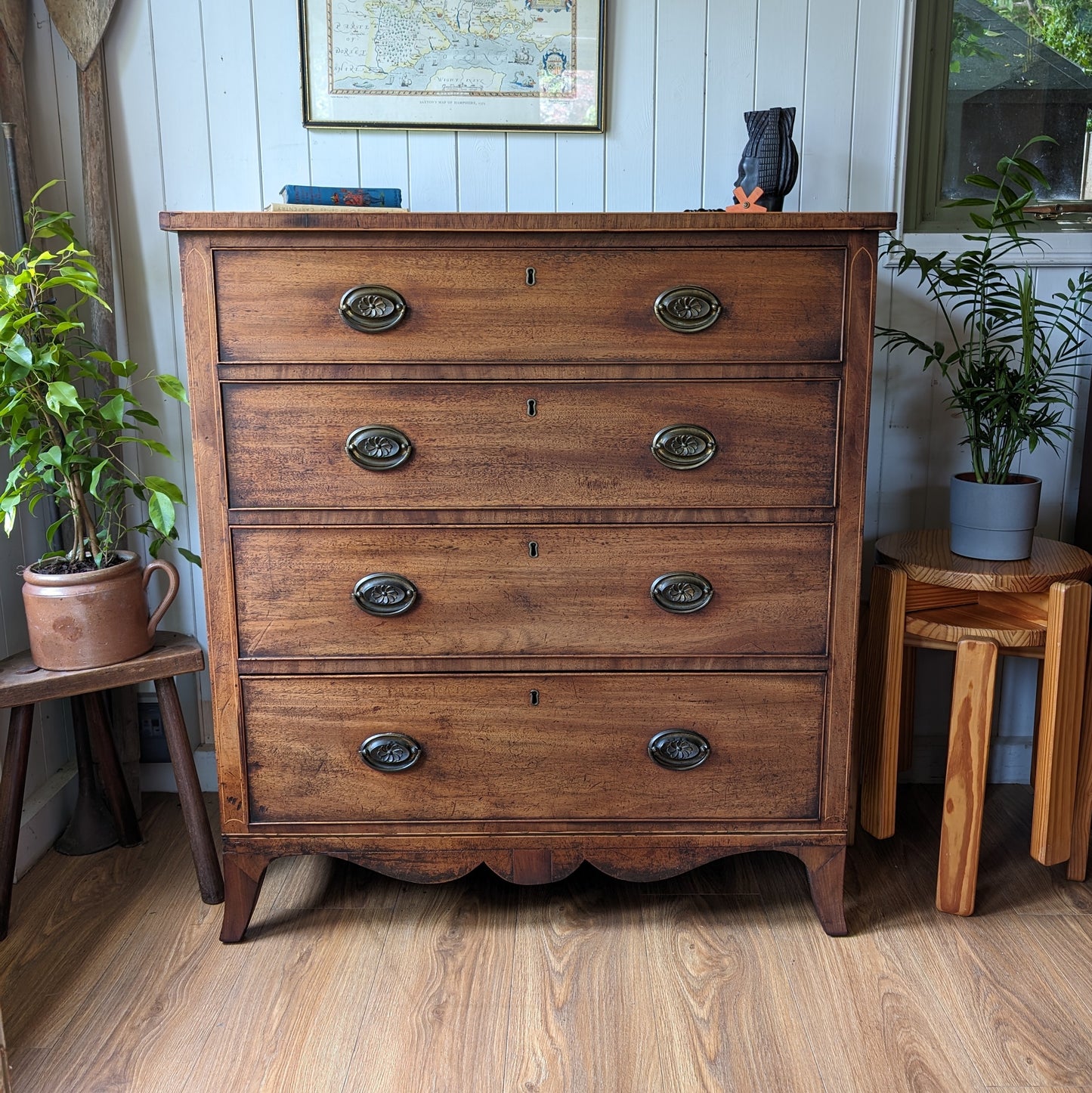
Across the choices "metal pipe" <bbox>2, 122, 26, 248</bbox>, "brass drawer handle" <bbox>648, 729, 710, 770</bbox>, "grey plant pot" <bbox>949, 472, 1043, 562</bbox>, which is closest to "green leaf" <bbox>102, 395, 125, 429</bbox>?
"metal pipe" <bbox>2, 122, 26, 248</bbox>

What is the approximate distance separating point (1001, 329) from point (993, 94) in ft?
1.70

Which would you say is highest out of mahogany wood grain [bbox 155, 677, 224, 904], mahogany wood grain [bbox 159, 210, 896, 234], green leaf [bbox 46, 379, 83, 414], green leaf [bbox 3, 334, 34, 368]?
mahogany wood grain [bbox 159, 210, 896, 234]

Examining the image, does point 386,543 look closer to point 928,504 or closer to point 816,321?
point 816,321

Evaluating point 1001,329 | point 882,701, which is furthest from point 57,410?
point 1001,329

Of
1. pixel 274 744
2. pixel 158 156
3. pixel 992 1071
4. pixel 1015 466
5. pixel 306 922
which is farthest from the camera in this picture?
pixel 1015 466

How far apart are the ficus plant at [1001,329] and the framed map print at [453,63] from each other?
2.35ft

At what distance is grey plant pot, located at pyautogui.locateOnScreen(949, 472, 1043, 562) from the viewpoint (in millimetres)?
1720

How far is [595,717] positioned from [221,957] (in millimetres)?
747

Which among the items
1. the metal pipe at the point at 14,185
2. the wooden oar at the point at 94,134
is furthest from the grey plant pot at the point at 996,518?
the metal pipe at the point at 14,185

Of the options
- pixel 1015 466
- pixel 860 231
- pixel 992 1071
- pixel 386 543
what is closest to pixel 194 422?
pixel 386 543

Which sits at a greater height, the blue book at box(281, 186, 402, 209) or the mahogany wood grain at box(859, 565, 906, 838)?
the blue book at box(281, 186, 402, 209)

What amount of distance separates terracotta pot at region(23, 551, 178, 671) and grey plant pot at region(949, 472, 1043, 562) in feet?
4.78

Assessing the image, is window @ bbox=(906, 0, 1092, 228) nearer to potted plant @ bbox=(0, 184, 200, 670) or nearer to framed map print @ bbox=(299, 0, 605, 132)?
framed map print @ bbox=(299, 0, 605, 132)

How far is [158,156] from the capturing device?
6.45 feet
